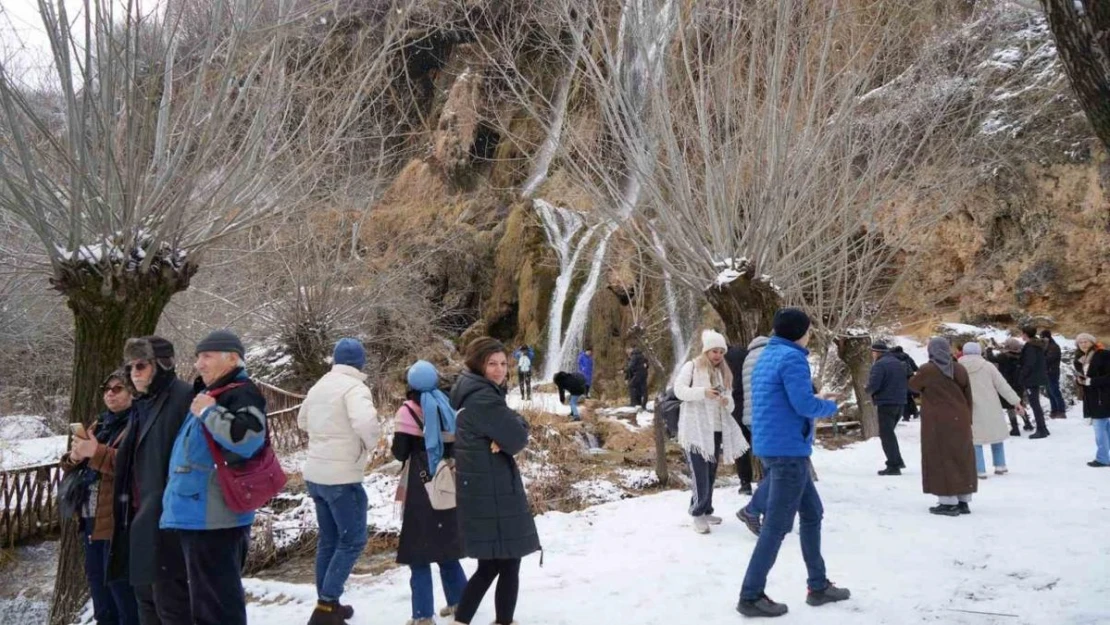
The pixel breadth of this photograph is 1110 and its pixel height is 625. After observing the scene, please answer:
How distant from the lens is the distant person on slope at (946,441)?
21.4ft

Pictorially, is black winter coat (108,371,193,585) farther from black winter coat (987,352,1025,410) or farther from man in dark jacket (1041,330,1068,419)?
man in dark jacket (1041,330,1068,419)

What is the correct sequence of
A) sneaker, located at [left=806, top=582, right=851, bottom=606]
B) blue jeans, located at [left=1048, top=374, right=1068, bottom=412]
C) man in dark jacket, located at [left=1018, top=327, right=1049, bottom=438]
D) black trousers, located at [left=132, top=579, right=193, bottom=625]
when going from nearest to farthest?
black trousers, located at [left=132, top=579, right=193, bottom=625], sneaker, located at [left=806, top=582, right=851, bottom=606], man in dark jacket, located at [left=1018, top=327, right=1049, bottom=438], blue jeans, located at [left=1048, top=374, right=1068, bottom=412]

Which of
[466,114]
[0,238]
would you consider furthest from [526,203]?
[0,238]

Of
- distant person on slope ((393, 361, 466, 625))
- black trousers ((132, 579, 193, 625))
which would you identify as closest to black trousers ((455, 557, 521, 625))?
distant person on slope ((393, 361, 466, 625))

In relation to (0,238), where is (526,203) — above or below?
above

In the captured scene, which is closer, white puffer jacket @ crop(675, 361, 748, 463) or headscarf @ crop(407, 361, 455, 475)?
headscarf @ crop(407, 361, 455, 475)

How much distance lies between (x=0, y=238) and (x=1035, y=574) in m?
9.76

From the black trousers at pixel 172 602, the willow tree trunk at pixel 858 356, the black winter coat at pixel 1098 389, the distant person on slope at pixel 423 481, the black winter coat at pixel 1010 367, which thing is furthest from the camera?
the willow tree trunk at pixel 858 356

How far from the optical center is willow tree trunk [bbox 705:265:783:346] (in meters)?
8.46

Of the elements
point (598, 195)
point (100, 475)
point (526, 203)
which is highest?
point (526, 203)

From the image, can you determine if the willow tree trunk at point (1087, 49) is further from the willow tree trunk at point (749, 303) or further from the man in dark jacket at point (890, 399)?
the man in dark jacket at point (890, 399)

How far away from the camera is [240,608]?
3684 mm

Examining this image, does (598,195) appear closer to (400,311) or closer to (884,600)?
(884,600)

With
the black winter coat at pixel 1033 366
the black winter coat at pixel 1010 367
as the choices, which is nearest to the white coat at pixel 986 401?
the black winter coat at pixel 1033 366
